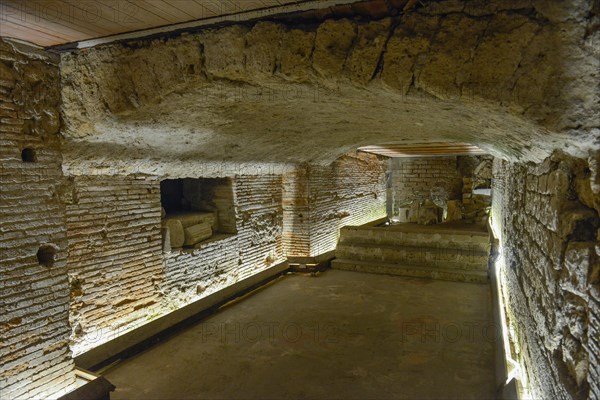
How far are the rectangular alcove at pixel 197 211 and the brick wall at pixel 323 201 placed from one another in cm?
173

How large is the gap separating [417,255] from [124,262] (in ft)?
18.5

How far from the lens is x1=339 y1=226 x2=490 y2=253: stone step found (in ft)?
25.2

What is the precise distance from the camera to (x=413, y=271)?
24.8ft

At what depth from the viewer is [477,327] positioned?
511cm

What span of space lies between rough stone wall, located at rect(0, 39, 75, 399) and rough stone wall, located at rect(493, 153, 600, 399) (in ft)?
12.7

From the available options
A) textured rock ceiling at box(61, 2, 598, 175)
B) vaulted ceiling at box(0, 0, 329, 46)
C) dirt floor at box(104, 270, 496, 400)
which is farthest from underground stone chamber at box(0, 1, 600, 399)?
dirt floor at box(104, 270, 496, 400)

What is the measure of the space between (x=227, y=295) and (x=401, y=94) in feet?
15.7

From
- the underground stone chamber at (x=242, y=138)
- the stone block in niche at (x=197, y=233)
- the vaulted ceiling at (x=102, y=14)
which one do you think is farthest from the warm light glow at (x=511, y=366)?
Answer: the stone block in niche at (x=197, y=233)

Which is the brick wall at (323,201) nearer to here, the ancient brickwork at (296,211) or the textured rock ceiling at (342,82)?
the ancient brickwork at (296,211)

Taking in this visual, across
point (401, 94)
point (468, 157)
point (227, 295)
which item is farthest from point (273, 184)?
Result: point (468, 157)

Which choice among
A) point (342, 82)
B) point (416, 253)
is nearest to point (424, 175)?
point (416, 253)

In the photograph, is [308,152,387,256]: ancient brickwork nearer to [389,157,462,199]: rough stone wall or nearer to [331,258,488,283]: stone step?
[331,258,488,283]: stone step

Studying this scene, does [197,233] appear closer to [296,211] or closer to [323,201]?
[296,211]

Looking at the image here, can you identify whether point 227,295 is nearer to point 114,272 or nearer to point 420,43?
point 114,272
